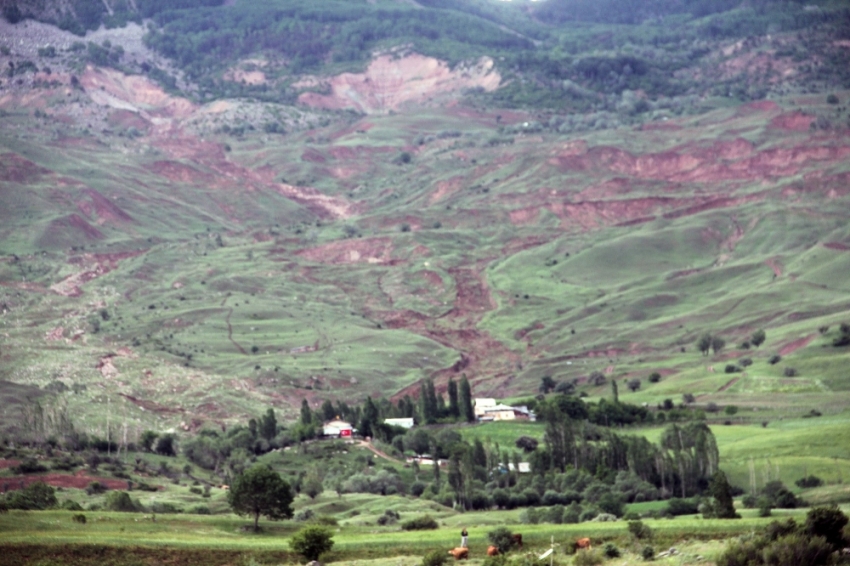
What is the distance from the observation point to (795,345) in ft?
373

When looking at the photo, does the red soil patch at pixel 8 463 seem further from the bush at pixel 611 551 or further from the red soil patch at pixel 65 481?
the bush at pixel 611 551

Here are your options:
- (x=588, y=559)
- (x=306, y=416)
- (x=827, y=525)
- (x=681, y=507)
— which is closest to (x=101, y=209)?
(x=306, y=416)

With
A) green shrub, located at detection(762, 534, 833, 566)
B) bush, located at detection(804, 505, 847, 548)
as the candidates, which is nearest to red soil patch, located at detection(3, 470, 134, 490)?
bush, located at detection(804, 505, 847, 548)

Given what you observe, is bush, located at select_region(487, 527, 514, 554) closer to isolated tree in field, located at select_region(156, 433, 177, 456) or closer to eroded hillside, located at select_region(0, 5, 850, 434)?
isolated tree in field, located at select_region(156, 433, 177, 456)

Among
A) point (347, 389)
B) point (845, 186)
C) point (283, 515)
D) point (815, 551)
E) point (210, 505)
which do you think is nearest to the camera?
point (815, 551)

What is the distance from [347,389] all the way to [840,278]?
54.2m

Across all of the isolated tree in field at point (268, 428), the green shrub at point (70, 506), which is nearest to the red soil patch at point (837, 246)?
the isolated tree in field at point (268, 428)

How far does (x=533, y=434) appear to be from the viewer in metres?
91.5

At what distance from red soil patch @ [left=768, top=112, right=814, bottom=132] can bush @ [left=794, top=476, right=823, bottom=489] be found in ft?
440

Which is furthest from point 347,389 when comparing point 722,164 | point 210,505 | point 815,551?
point 722,164

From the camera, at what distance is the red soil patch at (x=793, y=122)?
19725cm

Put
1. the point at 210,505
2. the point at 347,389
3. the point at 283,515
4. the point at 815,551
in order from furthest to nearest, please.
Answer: the point at 347,389 → the point at 210,505 → the point at 283,515 → the point at 815,551

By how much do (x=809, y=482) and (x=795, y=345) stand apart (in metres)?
45.5

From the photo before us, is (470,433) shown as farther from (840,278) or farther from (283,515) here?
(840,278)
